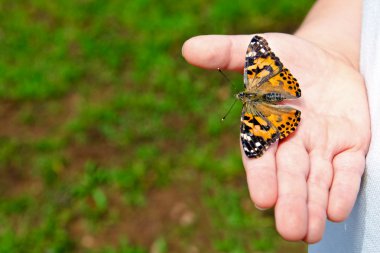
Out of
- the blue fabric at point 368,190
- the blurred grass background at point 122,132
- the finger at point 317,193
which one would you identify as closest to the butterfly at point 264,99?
the finger at point 317,193

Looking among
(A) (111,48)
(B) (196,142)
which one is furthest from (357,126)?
(A) (111,48)

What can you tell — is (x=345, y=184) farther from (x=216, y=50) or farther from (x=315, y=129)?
A: (x=216, y=50)

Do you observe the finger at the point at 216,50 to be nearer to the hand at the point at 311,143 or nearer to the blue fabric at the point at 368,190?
the hand at the point at 311,143

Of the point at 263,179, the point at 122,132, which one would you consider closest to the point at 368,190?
the point at 263,179

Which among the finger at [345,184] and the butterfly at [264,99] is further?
the butterfly at [264,99]

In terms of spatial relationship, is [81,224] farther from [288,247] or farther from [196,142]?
[288,247]

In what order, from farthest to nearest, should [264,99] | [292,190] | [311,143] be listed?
[264,99] < [311,143] < [292,190]

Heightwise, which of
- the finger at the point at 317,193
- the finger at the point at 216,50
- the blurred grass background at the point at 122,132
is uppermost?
the finger at the point at 216,50
